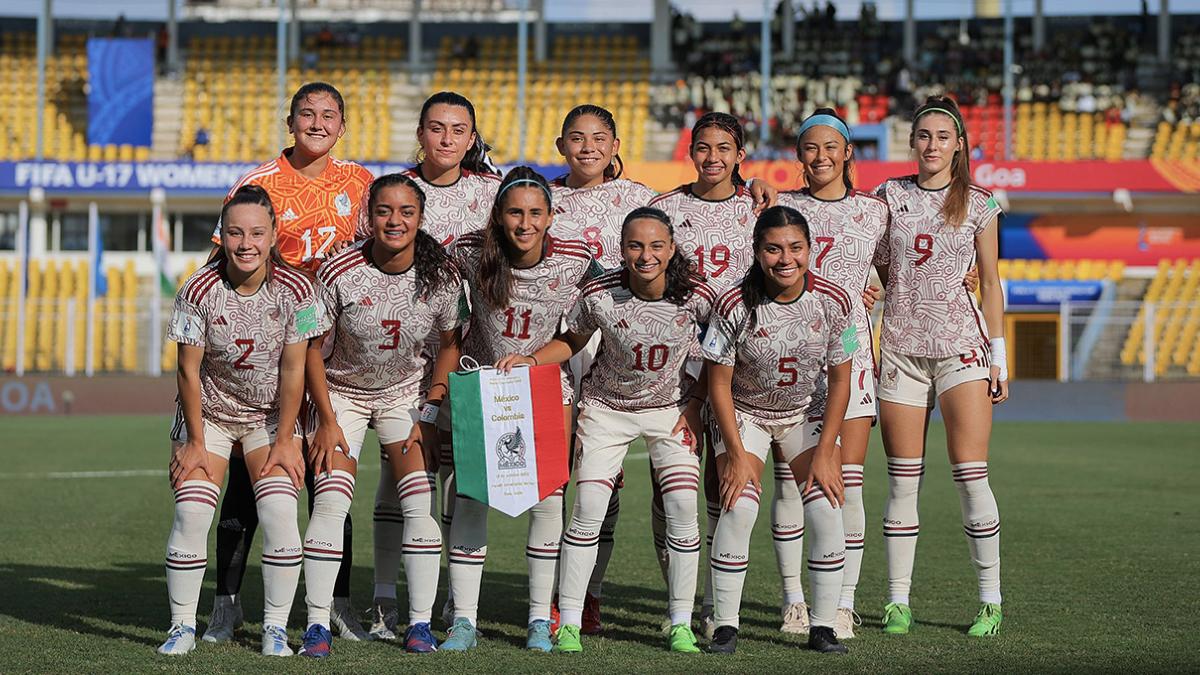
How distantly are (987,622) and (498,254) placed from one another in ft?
8.03

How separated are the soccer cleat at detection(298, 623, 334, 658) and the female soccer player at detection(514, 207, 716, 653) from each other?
2.83 feet

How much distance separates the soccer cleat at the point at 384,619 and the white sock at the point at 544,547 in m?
0.64

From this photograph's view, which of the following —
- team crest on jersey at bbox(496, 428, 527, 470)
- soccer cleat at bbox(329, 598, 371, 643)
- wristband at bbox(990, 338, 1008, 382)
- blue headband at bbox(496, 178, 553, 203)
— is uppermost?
blue headband at bbox(496, 178, 553, 203)

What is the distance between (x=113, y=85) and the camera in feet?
88.3

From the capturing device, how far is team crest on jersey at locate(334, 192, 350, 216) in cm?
613

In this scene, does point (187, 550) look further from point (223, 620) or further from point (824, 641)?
point (824, 641)

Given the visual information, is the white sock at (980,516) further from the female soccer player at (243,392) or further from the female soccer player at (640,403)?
the female soccer player at (243,392)

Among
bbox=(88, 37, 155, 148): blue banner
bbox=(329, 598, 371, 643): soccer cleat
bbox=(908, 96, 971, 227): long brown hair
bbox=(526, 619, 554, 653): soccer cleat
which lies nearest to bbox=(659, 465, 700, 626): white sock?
bbox=(526, 619, 554, 653): soccer cleat

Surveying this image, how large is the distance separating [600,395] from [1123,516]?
214 inches

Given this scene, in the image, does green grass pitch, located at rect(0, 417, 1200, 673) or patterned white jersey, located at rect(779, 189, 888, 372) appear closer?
green grass pitch, located at rect(0, 417, 1200, 673)

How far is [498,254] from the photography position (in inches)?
222

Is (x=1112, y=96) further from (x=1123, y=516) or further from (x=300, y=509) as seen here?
(x=300, y=509)

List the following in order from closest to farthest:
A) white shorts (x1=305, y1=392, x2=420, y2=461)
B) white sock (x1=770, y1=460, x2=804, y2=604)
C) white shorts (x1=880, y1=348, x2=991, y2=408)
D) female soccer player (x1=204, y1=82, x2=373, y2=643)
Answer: white shorts (x1=305, y1=392, x2=420, y2=461)
white sock (x1=770, y1=460, x2=804, y2=604)
female soccer player (x1=204, y1=82, x2=373, y2=643)
white shorts (x1=880, y1=348, x2=991, y2=408)

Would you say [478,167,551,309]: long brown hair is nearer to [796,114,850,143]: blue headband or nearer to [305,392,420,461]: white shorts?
[305,392,420,461]: white shorts
